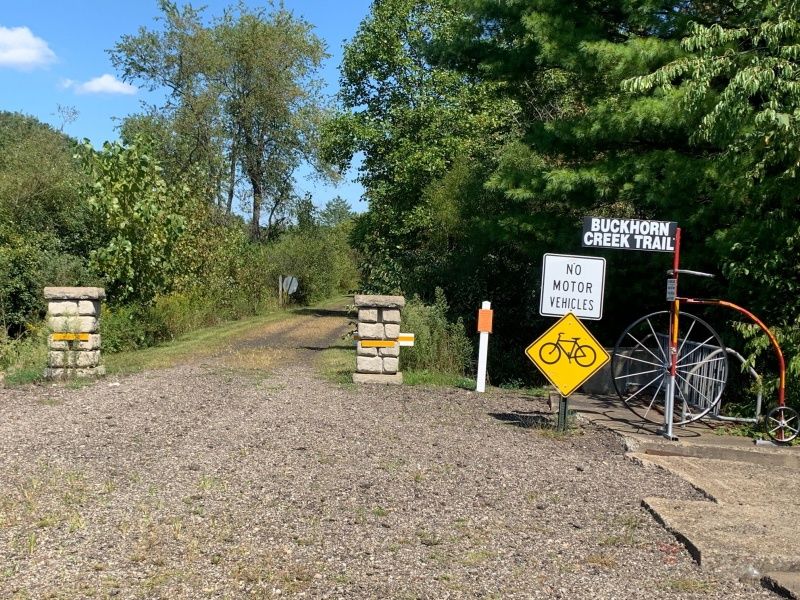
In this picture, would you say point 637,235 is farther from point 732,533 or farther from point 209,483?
point 209,483

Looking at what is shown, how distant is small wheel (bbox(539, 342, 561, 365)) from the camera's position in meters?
9.15

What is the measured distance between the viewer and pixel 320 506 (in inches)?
236

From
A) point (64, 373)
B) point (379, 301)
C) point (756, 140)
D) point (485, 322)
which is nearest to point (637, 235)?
point (756, 140)

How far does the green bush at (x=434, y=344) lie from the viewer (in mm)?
14211

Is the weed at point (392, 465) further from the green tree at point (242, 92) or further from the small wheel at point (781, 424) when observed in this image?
the green tree at point (242, 92)

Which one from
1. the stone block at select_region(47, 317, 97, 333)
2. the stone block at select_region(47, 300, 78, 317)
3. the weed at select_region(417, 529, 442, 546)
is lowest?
the weed at select_region(417, 529, 442, 546)

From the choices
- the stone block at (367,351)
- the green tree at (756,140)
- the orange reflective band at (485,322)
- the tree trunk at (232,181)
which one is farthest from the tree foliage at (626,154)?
the tree trunk at (232,181)

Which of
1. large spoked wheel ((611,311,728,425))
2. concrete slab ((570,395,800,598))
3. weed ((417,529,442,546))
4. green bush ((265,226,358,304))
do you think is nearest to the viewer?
concrete slab ((570,395,800,598))

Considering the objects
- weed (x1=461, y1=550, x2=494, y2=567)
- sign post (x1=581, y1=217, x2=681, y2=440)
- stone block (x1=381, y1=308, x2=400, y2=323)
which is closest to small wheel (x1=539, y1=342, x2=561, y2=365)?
sign post (x1=581, y1=217, x2=681, y2=440)

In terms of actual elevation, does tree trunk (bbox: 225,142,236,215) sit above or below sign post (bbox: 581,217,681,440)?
above

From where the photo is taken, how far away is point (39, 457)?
7402 millimetres

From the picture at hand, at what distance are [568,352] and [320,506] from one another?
4.05 m

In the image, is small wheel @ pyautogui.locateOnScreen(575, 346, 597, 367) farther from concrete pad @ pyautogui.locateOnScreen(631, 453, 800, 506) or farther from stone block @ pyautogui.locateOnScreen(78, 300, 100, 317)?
stone block @ pyautogui.locateOnScreen(78, 300, 100, 317)

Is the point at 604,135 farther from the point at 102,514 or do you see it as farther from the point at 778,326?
the point at 102,514
